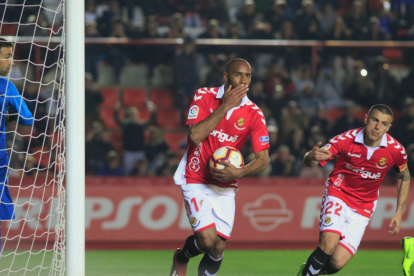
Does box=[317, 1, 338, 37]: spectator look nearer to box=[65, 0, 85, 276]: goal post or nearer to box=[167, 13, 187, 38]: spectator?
box=[167, 13, 187, 38]: spectator

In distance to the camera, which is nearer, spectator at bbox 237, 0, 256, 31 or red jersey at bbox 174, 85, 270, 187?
red jersey at bbox 174, 85, 270, 187

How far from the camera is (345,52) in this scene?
13031 mm

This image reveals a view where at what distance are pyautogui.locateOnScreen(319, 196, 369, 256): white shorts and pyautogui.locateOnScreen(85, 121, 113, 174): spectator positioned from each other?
228 inches

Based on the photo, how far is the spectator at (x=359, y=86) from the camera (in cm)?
1245

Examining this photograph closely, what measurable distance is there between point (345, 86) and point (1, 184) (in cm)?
930

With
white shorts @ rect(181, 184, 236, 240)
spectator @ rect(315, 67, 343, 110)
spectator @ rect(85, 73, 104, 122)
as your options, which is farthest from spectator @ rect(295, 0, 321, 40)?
white shorts @ rect(181, 184, 236, 240)

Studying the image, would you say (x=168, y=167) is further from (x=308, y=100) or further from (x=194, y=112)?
(x=194, y=112)

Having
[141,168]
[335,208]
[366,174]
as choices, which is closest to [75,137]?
[335,208]

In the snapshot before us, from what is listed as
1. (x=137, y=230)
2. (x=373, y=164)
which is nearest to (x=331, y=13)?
(x=137, y=230)

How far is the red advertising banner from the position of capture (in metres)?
9.45

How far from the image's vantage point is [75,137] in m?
4.87

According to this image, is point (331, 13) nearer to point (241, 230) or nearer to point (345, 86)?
point (345, 86)

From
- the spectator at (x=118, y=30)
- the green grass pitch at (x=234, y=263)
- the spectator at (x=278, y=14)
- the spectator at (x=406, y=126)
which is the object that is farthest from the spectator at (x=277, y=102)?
the spectator at (x=118, y=30)

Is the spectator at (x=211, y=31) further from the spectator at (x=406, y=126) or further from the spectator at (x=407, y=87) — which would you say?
the spectator at (x=406, y=126)
